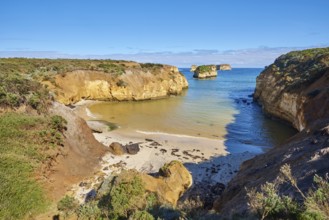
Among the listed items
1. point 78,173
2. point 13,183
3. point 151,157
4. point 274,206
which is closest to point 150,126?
point 151,157

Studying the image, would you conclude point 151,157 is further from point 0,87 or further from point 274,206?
point 274,206

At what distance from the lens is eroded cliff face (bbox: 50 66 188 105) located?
143ft

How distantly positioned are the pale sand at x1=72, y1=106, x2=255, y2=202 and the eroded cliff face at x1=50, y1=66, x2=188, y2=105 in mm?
17244

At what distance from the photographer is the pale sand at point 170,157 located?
57.6 ft

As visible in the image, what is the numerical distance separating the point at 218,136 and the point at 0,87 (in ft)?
61.7

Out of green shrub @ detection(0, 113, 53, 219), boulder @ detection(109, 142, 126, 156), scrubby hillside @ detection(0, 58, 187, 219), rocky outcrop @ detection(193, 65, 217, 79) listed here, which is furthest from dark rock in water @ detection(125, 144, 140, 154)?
rocky outcrop @ detection(193, 65, 217, 79)

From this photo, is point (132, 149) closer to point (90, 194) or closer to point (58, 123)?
point (58, 123)

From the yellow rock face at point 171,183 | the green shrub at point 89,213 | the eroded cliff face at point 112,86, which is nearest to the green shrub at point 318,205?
the green shrub at point 89,213

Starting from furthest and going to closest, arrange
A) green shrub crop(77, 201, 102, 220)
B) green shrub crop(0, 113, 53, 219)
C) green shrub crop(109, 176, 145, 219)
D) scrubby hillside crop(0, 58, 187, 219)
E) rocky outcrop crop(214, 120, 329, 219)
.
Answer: scrubby hillside crop(0, 58, 187, 219) < green shrub crop(0, 113, 53, 219) < green shrub crop(109, 176, 145, 219) < green shrub crop(77, 201, 102, 220) < rocky outcrop crop(214, 120, 329, 219)

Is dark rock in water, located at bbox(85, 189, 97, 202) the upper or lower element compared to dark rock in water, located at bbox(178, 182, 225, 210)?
lower

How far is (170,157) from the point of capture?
21.3 meters

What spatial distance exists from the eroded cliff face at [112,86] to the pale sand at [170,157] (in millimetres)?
17244

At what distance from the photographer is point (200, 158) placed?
69.5 ft

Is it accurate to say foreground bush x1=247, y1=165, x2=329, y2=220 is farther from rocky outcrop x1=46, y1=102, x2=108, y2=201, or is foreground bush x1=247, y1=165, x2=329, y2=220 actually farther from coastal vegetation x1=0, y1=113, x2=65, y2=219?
rocky outcrop x1=46, y1=102, x2=108, y2=201
